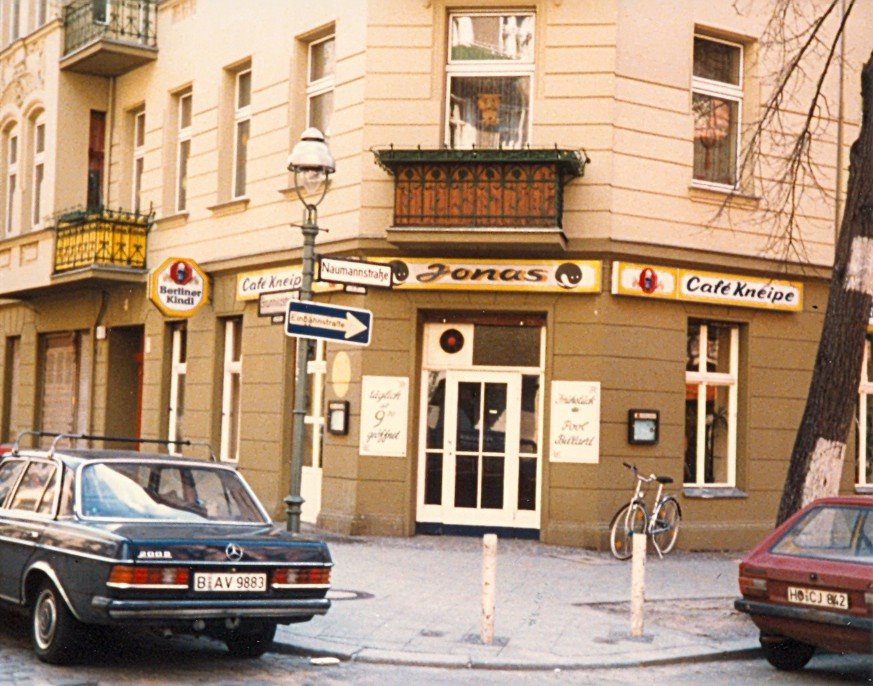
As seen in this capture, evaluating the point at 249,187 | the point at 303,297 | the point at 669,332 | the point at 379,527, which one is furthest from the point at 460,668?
the point at 249,187

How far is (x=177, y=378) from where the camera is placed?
69.3ft

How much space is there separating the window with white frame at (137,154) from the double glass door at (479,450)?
8.24 metres

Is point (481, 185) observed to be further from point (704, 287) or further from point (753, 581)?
point (753, 581)

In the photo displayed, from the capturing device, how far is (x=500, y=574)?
13.5 meters

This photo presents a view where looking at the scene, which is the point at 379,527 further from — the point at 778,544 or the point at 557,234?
the point at 778,544

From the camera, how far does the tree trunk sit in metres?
11.3

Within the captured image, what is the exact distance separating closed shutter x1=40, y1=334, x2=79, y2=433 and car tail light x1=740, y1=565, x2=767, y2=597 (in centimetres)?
1722

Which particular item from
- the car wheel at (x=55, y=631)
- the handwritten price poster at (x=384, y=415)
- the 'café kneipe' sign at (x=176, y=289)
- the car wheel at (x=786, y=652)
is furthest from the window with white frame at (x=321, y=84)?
the car wheel at (x=786, y=652)

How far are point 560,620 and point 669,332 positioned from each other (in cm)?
667

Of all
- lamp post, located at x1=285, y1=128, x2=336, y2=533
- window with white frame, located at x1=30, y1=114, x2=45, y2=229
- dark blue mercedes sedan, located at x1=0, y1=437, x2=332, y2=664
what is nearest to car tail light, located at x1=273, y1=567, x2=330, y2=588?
dark blue mercedes sedan, located at x1=0, y1=437, x2=332, y2=664

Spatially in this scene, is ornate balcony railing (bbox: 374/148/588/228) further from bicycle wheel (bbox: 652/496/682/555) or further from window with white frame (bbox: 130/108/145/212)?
window with white frame (bbox: 130/108/145/212)

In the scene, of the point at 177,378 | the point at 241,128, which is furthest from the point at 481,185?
the point at 177,378

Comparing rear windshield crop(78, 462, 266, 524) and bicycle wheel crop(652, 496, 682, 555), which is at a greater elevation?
rear windshield crop(78, 462, 266, 524)

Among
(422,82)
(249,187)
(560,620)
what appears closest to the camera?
(560,620)
